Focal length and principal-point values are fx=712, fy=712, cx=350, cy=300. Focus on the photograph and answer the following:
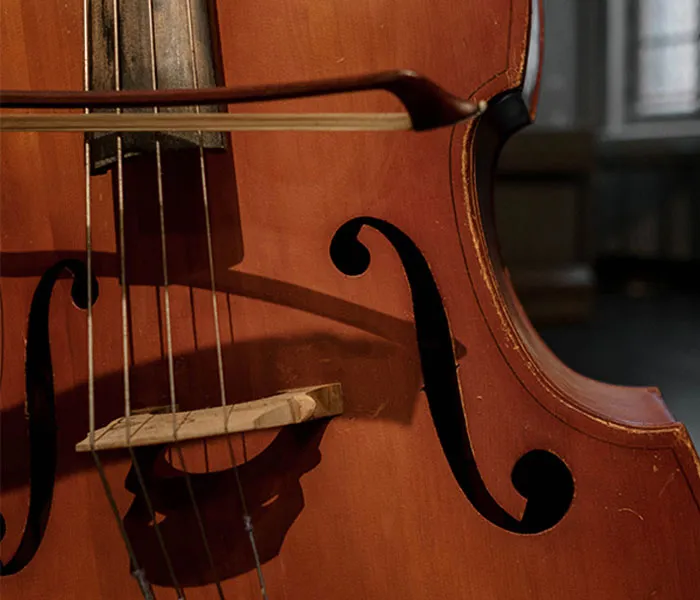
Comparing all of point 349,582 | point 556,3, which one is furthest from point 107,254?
point 556,3

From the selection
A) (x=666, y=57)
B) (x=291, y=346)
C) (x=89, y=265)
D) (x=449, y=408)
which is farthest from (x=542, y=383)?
(x=666, y=57)

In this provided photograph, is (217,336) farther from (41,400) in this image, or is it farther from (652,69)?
(652,69)

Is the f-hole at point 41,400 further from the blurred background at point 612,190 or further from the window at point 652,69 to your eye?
the window at point 652,69

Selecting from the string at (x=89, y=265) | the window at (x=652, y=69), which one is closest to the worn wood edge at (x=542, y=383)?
the string at (x=89, y=265)

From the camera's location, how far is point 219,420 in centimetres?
44

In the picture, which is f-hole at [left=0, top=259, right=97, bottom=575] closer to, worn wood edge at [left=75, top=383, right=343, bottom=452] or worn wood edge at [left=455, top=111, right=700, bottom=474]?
worn wood edge at [left=75, top=383, right=343, bottom=452]

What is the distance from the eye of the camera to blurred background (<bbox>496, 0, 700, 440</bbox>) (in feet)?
6.40

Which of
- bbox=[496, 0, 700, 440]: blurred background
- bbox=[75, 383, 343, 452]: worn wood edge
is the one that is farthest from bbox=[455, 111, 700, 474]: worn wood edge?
bbox=[496, 0, 700, 440]: blurred background

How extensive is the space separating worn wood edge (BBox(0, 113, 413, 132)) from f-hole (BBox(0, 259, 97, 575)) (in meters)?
0.14

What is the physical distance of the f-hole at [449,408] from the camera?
477 mm

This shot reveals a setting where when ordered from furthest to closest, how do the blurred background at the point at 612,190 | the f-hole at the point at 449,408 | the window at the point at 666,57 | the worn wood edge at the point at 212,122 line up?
the window at the point at 666,57, the blurred background at the point at 612,190, the f-hole at the point at 449,408, the worn wood edge at the point at 212,122

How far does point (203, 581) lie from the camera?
1.62 ft

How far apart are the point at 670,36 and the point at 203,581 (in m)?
3.23

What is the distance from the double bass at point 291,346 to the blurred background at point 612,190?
110 centimetres
